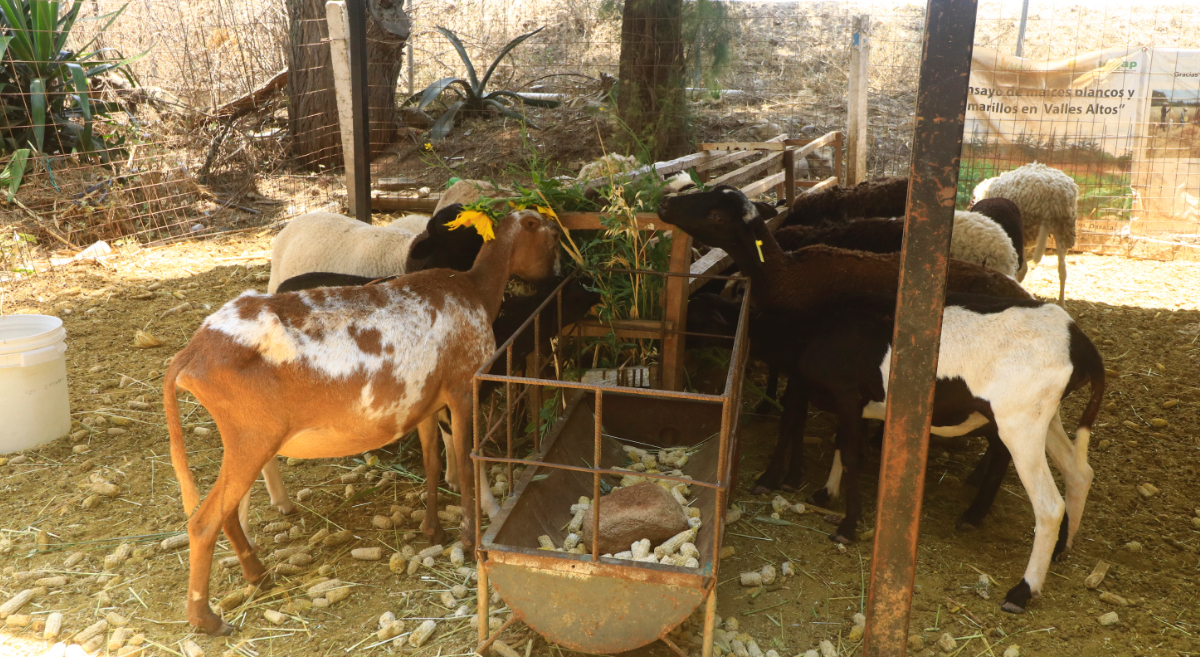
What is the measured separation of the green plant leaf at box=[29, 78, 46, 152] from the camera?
841 centimetres

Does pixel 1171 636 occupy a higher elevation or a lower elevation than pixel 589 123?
lower

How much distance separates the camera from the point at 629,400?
455 centimetres

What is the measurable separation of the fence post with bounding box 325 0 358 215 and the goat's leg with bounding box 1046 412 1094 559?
20.5 feet

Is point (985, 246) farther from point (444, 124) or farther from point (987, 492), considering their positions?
point (444, 124)

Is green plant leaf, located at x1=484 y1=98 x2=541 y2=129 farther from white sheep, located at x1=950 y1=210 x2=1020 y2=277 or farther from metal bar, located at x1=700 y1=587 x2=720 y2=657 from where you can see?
metal bar, located at x1=700 y1=587 x2=720 y2=657

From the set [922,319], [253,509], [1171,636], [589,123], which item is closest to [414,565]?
[253,509]

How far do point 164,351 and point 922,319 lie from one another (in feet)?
19.1

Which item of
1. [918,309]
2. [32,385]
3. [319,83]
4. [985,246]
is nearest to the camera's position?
[918,309]

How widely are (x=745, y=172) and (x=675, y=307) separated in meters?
2.83

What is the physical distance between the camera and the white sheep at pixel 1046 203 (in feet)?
25.2

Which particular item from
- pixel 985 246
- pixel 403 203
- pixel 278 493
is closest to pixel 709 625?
pixel 278 493

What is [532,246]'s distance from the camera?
4.31 metres

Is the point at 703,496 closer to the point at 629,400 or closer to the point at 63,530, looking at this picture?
the point at 629,400

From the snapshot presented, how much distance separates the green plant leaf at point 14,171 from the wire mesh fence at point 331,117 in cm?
15
